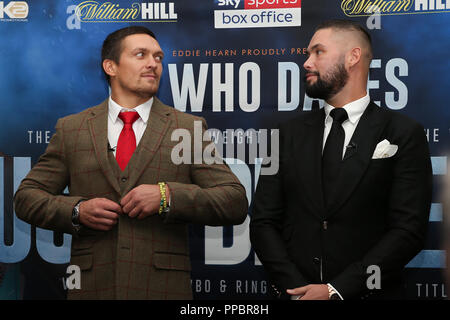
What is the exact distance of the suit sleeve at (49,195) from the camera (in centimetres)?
267

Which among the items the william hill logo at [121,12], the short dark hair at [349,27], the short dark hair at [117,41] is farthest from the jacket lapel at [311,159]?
the william hill logo at [121,12]

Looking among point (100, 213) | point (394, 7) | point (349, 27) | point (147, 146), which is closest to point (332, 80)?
point (349, 27)

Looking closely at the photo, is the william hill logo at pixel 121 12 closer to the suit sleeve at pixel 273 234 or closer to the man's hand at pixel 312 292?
the suit sleeve at pixel 273 234

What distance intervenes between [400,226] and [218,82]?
145 cm

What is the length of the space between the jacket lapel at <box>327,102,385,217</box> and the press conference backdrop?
1.90ft

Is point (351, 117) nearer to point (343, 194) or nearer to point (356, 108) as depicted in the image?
point (356, 108)

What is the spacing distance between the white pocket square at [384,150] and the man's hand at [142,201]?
1.07m

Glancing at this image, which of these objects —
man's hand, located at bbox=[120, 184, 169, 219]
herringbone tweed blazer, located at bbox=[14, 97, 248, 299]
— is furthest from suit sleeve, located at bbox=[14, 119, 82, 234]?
man's hand, located at bbox=[120, 184, 169, 219]

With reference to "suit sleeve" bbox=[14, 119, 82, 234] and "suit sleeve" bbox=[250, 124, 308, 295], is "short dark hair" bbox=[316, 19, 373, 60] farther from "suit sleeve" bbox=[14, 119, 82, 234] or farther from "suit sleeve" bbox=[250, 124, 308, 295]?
"suit sleeve" bbox=[14, 119, 82, 234]

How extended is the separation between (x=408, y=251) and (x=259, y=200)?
79 cm
